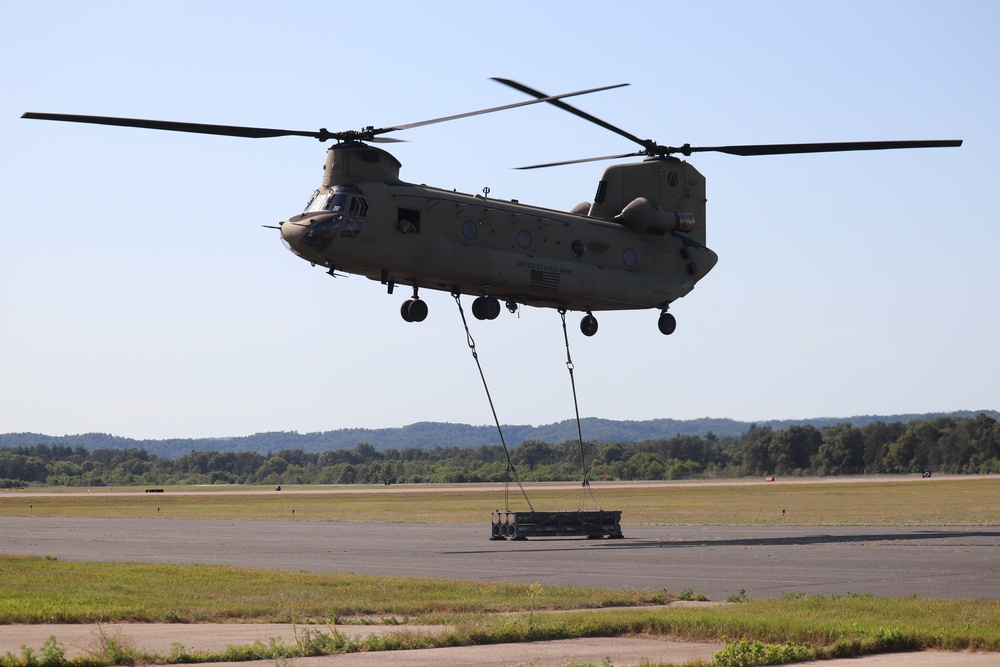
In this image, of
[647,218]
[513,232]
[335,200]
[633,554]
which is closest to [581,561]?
[633,554]

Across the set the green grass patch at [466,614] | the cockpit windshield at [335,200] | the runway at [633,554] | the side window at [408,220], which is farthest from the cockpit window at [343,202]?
the green grass patch at [466,614]

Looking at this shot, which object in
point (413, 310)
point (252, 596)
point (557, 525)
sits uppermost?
point (413, 310)

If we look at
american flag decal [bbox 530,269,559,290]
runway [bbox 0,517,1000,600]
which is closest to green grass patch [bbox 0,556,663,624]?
runway [bbox 0,517,1000,600]

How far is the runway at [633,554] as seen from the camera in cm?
2411

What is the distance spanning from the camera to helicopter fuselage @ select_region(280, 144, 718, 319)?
3275 centimetres

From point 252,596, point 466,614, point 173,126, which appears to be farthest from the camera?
point 173,126

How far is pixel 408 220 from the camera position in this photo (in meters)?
33.7

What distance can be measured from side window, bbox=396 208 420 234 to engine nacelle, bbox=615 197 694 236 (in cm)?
882

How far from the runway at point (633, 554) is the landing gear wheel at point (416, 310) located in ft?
22.2

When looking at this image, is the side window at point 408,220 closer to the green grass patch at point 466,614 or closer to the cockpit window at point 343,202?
the cockpit window at point 343,202

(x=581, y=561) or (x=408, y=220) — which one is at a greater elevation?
(x=408, y=220)

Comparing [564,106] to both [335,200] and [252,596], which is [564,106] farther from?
[252,596]

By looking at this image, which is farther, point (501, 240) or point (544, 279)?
point (544, 279)

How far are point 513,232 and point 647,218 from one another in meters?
5.90
